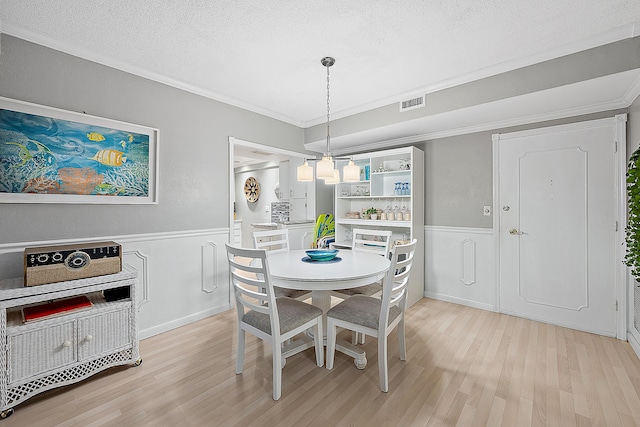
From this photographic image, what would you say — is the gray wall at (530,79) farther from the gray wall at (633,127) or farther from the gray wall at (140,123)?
the gray wall at (140,123)

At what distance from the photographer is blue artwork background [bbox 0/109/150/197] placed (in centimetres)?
199

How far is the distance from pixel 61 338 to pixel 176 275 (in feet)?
3.43

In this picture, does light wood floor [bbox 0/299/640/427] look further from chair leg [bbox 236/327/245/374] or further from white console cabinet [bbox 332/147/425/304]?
white console cabinet [bbox 332/147/425/304]

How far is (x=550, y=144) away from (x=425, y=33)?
1930 mm

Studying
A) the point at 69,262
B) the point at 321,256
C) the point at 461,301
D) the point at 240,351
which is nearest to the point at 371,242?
the point at 321,256

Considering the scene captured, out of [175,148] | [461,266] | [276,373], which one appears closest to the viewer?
[276,373]

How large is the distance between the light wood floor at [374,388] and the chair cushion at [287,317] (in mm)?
416

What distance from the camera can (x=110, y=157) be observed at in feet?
7.94

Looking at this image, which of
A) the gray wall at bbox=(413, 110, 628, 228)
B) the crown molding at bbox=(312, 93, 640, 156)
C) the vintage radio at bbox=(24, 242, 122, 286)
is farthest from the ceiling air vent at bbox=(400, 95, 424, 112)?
the vintage radio at bbox=(24, 242, 122, 286)

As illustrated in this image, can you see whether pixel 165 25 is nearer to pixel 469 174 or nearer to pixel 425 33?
pixel 425 33

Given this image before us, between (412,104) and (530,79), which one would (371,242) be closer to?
(412,104)

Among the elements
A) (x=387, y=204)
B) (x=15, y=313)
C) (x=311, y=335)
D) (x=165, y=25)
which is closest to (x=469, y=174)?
(x=387, y=204)

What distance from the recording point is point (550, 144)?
2.93m

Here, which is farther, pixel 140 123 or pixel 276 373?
pixel 140 123
